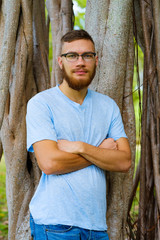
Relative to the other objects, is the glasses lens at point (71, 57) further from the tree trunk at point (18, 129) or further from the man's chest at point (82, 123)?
the tree trunk at point (18, 129)

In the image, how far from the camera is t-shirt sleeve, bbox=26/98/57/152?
1.86m

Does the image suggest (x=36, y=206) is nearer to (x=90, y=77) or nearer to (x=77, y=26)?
(x=90, y=77)

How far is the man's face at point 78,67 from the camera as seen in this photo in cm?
202

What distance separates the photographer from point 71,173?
6.18 feet

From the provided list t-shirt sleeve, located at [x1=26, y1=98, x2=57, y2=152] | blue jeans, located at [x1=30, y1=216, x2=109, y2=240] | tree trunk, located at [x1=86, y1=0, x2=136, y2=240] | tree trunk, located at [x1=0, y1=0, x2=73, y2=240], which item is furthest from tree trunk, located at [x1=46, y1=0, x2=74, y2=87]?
blue jeans, located at [x1=30, y1=216, x2=109, y2=240]

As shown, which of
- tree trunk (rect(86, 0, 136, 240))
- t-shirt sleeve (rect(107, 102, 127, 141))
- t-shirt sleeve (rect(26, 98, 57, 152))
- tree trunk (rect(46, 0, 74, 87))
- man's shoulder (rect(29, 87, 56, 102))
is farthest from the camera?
tree trunk (rect(46, 0, 74, 87))

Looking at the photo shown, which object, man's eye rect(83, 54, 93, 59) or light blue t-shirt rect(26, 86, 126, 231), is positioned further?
man's eye rect(83, 54, 93, 59)

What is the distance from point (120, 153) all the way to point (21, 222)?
116 centimetres

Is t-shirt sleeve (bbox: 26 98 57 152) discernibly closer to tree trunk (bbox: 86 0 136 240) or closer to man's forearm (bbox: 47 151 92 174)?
man's forearm (bbox: 47 151 92 174)

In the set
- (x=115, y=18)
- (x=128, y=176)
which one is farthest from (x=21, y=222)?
(x=115, y=18)

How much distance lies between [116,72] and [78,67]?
23.1 inches

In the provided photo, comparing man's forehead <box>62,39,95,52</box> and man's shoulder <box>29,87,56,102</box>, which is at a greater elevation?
man's forehead <box>62,39,95,52</box>

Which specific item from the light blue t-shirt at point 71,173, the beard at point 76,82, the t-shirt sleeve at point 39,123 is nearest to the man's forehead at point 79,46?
the beard at point 76,82

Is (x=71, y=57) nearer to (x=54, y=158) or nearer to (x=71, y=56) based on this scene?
(x=71, y=56)
